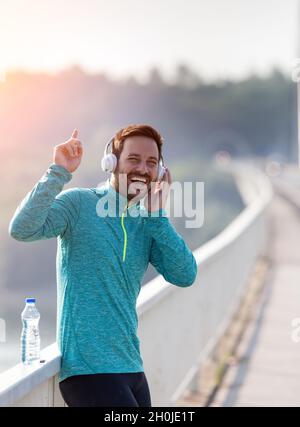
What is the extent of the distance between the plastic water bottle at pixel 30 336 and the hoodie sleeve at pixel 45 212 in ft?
1.23

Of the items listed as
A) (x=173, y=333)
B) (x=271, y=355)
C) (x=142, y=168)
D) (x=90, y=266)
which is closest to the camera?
(x=90, y=266)

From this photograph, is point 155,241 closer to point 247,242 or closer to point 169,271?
point 169,271

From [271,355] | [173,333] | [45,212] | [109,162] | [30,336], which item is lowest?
[271,355]

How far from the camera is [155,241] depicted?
12.6 ft

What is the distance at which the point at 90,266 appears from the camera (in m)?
3.64

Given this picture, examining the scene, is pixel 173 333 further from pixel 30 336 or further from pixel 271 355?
pixel 271 355

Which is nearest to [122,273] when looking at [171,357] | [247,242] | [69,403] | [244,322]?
[69,403]

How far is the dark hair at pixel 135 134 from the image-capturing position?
3.84 meters

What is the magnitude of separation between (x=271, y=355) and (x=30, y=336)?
5.69 meters

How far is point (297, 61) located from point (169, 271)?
2661 mm

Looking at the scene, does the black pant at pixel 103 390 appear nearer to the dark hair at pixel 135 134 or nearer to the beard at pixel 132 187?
the beard at pixel 132 187

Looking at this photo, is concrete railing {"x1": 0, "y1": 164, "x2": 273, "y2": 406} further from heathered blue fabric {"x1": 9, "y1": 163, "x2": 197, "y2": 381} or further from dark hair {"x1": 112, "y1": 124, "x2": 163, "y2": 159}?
dark hair {"x1": 112, "y1": 124, "x2": 163, "y2": 159}

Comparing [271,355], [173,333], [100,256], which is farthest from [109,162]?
[271,355]

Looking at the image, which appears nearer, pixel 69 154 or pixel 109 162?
pixel 69 154
